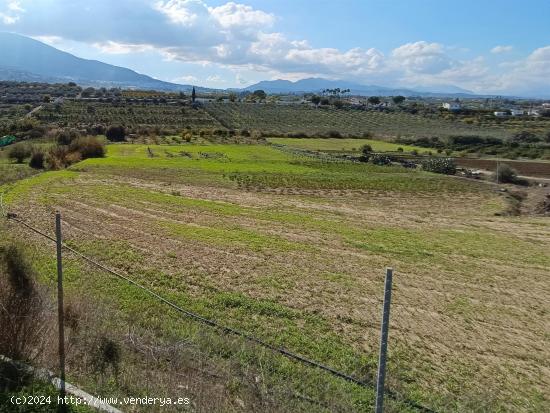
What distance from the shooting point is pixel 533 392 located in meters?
9.29

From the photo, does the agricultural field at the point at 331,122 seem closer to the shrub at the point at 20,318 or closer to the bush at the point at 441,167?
the bush at the point at 441,167

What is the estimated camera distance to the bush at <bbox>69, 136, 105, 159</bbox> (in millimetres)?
48156

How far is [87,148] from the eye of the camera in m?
48.5

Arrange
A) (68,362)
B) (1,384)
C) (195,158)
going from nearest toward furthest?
1. (1,384)
2. (68,362)
3. (195,158)

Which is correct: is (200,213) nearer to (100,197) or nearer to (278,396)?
(100,197)

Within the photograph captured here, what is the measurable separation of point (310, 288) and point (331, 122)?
340 feet

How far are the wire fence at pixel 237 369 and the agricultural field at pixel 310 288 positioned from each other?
4 centimetres

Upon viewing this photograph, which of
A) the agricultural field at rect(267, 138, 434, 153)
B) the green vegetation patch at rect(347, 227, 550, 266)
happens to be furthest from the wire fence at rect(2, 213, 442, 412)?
the agricultural field at rect(267, 138, 434, 153)

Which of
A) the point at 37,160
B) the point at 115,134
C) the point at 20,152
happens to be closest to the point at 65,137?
the point at 20,152

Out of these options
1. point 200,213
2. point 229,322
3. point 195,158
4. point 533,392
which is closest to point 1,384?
point 229,322

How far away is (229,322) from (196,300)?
1.55m

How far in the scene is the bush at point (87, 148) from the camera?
1896 inches

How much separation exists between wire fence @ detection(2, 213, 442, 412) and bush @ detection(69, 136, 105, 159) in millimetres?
41080

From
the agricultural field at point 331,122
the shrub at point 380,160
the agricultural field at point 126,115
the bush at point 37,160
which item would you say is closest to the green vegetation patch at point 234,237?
the bush at point 37,160
